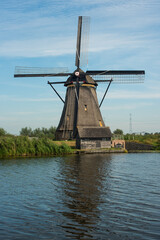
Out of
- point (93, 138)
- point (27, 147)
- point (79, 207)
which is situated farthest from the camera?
point (93, 138)

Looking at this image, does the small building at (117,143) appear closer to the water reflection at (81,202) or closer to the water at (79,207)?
the water reflection at (81,202)

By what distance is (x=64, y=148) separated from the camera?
3934 centimetres

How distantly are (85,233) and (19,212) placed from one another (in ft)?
11.1

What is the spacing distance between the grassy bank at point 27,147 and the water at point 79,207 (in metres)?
16.2

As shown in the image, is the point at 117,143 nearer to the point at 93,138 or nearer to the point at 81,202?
the point at 93,138

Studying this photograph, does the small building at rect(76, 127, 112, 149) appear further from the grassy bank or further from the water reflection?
the water reflection

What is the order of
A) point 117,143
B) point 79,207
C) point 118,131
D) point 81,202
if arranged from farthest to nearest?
point 118,131 → point 117,143 → point 81,202 → point 79,207

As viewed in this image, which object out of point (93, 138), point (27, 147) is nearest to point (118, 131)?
point (93, 138)

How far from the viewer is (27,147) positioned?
36.3 metres

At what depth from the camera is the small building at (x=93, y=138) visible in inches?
1709

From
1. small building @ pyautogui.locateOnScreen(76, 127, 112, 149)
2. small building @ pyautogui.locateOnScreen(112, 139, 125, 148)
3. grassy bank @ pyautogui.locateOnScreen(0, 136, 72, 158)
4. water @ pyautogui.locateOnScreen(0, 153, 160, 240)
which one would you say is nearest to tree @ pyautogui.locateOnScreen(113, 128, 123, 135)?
small building @ pyautogui.locateOnScreen(112, 139, 125, 148)

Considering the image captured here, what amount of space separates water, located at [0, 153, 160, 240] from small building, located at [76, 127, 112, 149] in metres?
23.8

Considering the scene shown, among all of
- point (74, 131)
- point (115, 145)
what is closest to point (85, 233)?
point (74, 131)

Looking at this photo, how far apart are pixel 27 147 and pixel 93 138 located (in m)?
12.0
